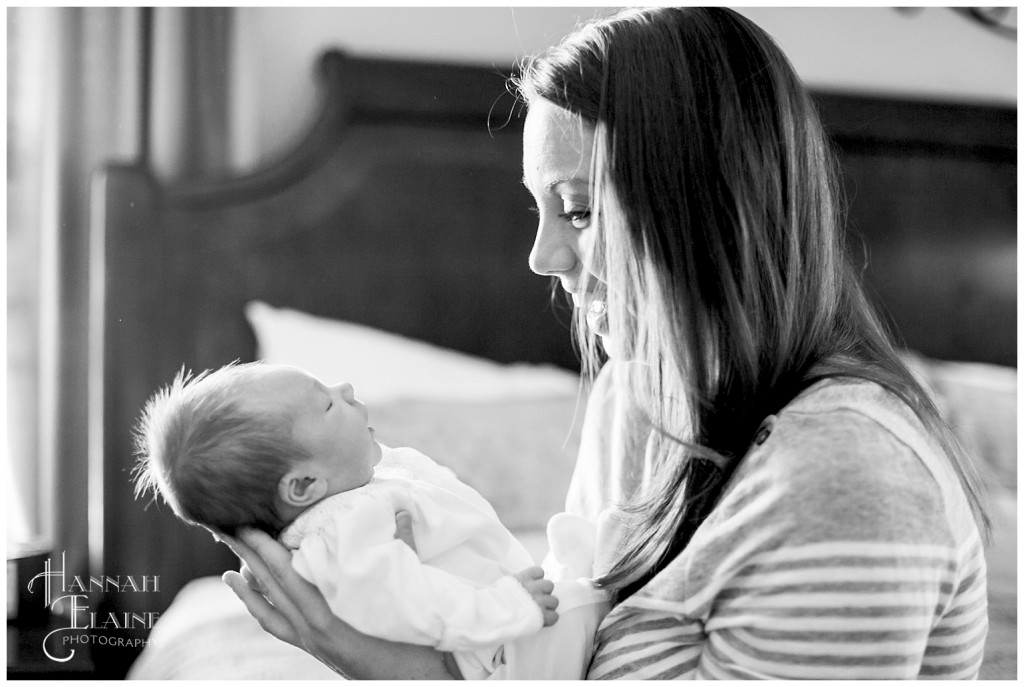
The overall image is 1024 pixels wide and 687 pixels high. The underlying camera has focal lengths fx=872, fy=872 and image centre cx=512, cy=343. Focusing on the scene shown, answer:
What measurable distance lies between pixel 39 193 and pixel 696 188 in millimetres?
1005

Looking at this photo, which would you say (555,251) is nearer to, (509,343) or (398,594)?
(398,594)

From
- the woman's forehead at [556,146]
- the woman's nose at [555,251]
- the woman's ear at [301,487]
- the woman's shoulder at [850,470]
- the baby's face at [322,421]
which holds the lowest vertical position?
the woman's ear at [301,487]

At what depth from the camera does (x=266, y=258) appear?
54.7 inches

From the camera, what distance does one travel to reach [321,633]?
73 centimetres

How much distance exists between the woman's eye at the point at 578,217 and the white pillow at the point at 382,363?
25.7 inches

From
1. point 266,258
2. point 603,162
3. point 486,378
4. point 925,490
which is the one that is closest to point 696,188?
point 603,162

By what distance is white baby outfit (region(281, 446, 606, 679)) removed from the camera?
70 centimetres

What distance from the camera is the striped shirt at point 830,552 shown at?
603 millimetres

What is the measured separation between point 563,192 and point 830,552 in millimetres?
359

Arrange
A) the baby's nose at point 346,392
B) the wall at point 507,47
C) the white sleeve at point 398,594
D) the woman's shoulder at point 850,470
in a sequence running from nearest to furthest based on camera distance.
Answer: the woman's shoulder at point 850,470, the white sleeve at point 398,594, the baby's nose at point 346,392, the wall at point 507,47

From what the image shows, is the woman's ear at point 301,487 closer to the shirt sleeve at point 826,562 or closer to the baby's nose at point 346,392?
the baby's nose at point 346,392

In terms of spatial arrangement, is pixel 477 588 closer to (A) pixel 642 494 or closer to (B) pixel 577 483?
(A) pixel 642 494

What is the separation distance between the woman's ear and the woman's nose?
27cm

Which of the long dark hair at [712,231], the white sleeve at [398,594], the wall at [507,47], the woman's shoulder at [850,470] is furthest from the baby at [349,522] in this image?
the wall at [507,47]
